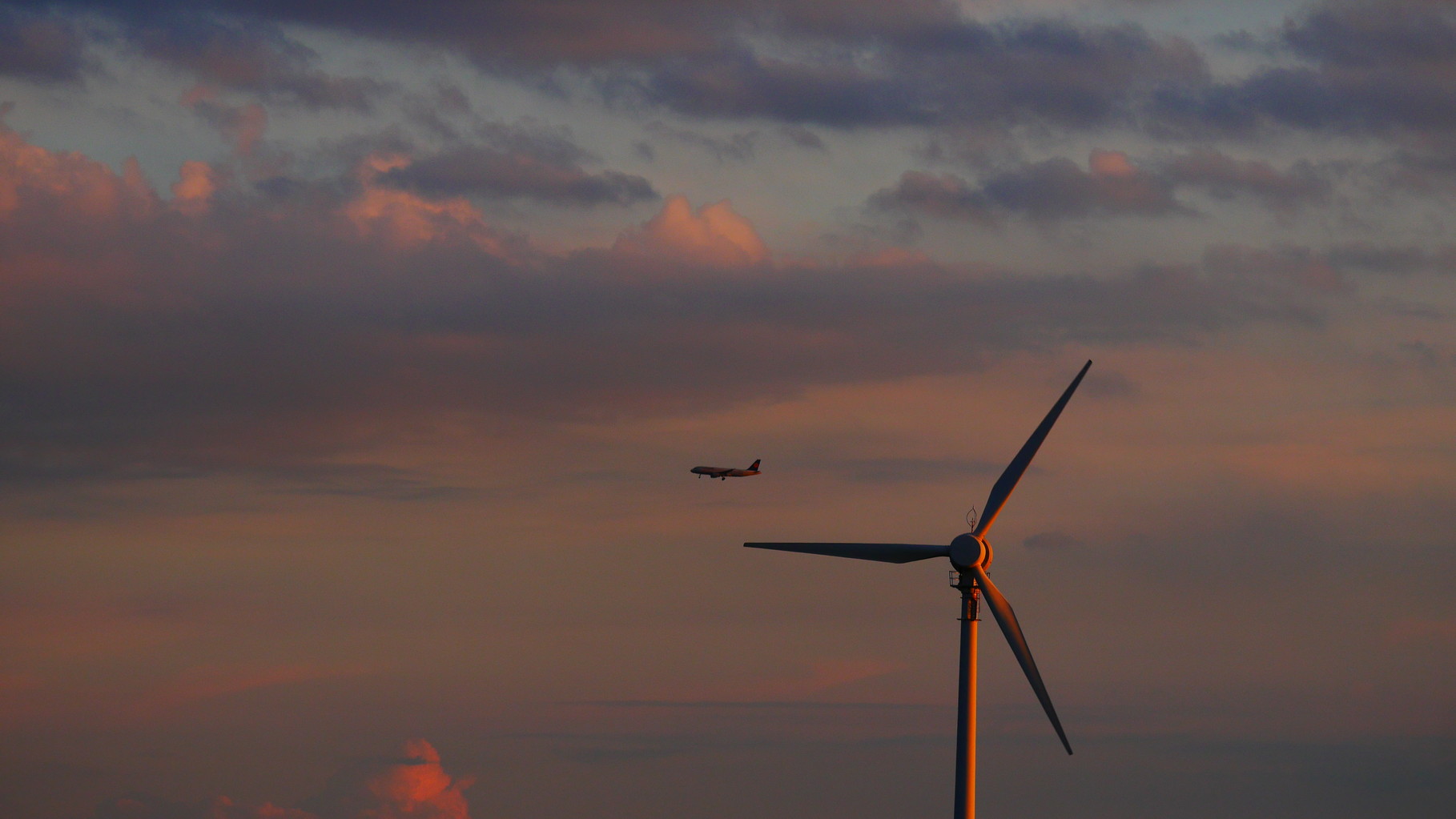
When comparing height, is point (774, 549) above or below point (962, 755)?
above

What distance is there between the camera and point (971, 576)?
163750mm

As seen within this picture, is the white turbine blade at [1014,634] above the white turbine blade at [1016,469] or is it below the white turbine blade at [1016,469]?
below

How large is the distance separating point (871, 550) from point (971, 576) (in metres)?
12.6

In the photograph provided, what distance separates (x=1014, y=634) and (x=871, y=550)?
59.2 feet

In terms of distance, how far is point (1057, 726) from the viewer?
154000 mm

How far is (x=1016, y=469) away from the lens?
170m

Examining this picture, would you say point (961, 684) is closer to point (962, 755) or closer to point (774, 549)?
point (962, 755)

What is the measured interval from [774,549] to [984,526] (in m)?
20.6

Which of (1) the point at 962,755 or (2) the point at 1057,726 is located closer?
(2) the point at 1057,726

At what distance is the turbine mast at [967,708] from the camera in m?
165

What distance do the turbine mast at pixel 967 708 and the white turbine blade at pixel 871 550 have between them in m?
3.96

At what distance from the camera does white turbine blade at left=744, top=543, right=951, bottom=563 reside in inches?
6575

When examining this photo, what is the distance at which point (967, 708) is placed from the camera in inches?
6590

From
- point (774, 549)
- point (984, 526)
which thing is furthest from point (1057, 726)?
point (774, 549)
